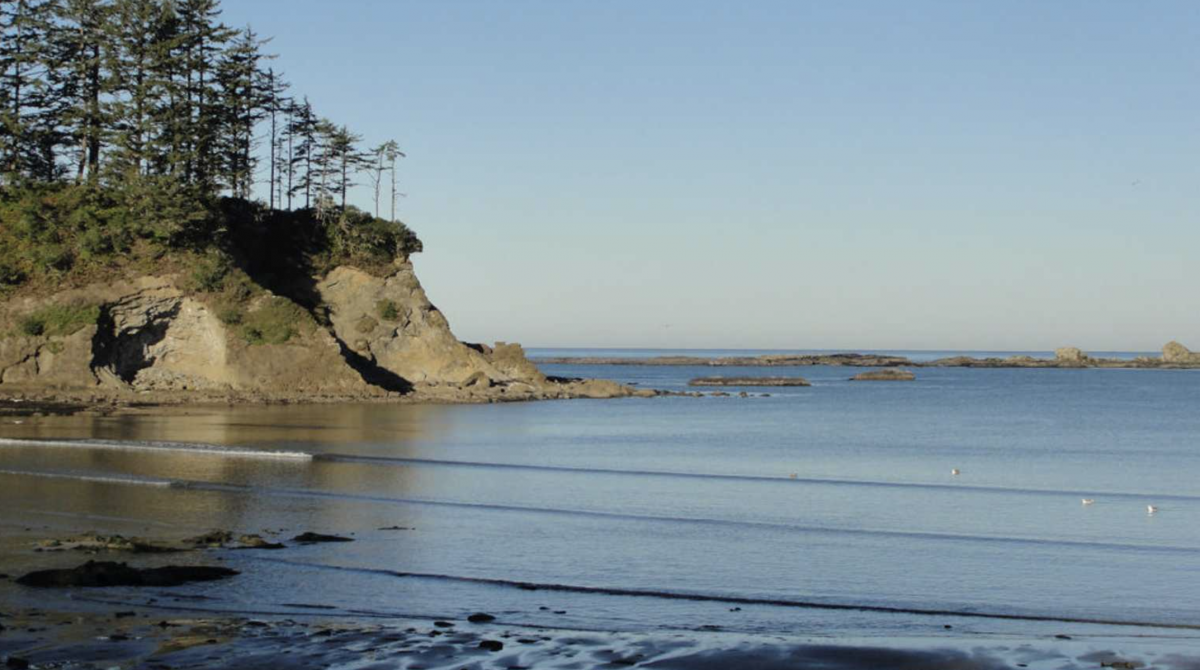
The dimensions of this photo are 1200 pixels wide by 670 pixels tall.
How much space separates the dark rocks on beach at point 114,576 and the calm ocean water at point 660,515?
0.65 metres

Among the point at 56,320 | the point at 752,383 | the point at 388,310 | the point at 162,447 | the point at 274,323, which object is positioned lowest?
the point at 162,447

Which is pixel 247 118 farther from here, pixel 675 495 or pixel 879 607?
pixel 879 607

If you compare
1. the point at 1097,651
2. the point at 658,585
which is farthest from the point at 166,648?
the point at 1097,651

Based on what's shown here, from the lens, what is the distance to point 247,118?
72.8 metres

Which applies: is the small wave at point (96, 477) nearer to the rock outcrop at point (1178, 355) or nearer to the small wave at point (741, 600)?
the small wave at point (741, 600)

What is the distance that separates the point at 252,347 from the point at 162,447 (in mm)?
26915

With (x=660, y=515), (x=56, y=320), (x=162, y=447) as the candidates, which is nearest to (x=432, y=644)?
(x=660, y=515)

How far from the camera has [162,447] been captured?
1395 inches

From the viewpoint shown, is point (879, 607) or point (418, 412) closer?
point (879, 607)

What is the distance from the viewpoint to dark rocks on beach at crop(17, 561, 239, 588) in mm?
15609

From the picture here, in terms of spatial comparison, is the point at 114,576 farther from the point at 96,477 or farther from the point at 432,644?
the point at 96,477

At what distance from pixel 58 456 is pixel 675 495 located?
57.7ft

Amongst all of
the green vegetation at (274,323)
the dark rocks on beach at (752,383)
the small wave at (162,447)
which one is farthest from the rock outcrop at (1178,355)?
the small wave at (162,447)

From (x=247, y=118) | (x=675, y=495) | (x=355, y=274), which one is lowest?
(x=675, y=495)
